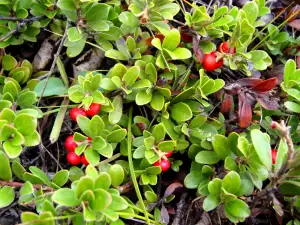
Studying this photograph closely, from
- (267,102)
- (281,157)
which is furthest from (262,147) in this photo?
(267,102)

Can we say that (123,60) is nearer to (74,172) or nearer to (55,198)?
(74,172)

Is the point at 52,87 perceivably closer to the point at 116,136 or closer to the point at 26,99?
the point at 26,99

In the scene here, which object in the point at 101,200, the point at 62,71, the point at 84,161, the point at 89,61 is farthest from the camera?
the point at 89,61

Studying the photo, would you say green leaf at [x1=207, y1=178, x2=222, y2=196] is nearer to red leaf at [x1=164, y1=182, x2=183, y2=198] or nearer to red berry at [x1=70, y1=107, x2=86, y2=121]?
red leaf at [x1=164, y1=182, x2=183, y2=198]

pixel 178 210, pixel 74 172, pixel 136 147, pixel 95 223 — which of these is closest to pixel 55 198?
pixel 95 223

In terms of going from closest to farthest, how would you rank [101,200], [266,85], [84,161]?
[101,200]
[84,161]
[266,85]
